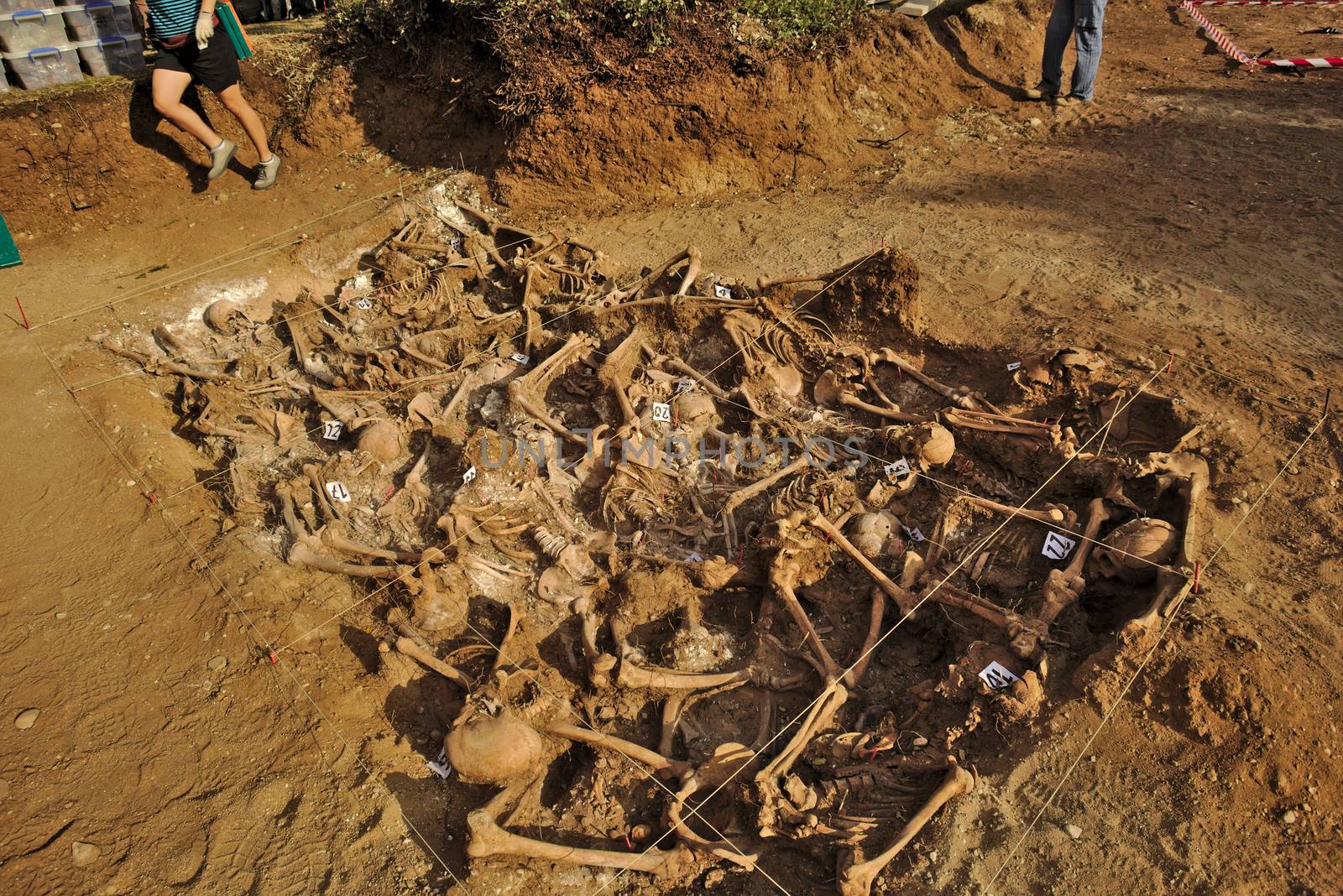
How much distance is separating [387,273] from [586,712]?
5.81 m

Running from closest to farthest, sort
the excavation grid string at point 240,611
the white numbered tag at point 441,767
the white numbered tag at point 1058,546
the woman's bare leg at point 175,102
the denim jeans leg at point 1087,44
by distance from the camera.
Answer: the excavation grid string at point 240,611 < the white numbered tag at point 441,767 < the white numbered tag at point 1058,546 < the woman's bare leg at point 175,102 < the denim jeans leg at point 1087,44

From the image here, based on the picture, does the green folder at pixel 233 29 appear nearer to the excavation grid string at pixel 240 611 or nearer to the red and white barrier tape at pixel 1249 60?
the excavation grid string at pixel 240 611

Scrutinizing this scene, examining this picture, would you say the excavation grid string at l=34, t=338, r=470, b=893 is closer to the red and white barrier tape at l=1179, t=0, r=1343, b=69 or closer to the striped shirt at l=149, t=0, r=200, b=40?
the striped shirt at l=149, t=0, r=200, b=40

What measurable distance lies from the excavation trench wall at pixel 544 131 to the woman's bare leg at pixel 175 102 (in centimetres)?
79

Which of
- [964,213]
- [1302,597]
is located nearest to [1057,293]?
[964,213]

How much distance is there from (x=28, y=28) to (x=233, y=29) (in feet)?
7.21

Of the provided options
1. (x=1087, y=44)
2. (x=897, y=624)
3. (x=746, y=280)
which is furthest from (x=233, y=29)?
(x=1087, y=44)

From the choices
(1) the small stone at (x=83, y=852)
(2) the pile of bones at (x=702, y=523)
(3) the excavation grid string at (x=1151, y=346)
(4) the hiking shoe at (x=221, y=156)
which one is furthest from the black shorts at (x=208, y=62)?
(3) the excavation grid string at (x=1151, y=346)

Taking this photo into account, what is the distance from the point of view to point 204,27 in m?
8.01

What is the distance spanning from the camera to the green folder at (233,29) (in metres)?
8.81

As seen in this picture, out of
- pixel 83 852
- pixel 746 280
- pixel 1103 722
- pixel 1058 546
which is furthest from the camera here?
pixel 746 280

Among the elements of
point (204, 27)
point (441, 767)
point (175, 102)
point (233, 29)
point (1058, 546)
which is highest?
point (204, 27)

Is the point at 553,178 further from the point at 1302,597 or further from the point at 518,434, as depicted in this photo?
the point at 1302,597

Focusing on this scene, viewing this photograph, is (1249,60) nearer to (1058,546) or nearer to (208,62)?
(1058,546)
